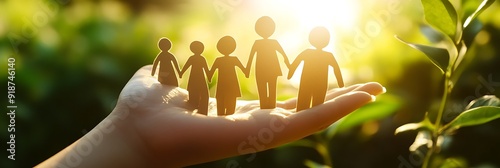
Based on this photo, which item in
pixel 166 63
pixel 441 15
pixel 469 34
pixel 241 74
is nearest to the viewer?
Result: pixel 441 15

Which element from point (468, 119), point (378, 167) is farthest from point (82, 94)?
point (468, 119)

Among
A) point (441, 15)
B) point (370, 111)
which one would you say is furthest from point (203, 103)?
point (441, 15)

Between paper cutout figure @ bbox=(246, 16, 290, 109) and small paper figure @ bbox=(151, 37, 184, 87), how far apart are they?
6.7 inches

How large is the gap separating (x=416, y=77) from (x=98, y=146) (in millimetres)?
963

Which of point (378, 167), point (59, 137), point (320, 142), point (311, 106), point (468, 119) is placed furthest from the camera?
point (378, 167)

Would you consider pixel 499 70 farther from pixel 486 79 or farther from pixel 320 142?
→ pixel 320 142

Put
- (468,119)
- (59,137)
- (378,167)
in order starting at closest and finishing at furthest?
(468,119) → (59,137) → (378,167)

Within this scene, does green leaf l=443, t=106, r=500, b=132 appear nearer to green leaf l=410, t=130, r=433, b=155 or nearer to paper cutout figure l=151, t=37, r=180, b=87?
green leaf l=410, t=130, r=433, b=155

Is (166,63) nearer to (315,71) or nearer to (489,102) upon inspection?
(315,71)

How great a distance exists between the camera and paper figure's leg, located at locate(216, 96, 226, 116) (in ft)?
4.14

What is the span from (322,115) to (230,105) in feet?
0.71

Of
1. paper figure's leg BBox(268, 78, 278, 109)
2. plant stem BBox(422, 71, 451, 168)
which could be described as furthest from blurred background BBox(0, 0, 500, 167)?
plant stem BBox(422, 71, 451, 168)

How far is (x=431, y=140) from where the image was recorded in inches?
49.5

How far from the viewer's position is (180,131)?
114cm
